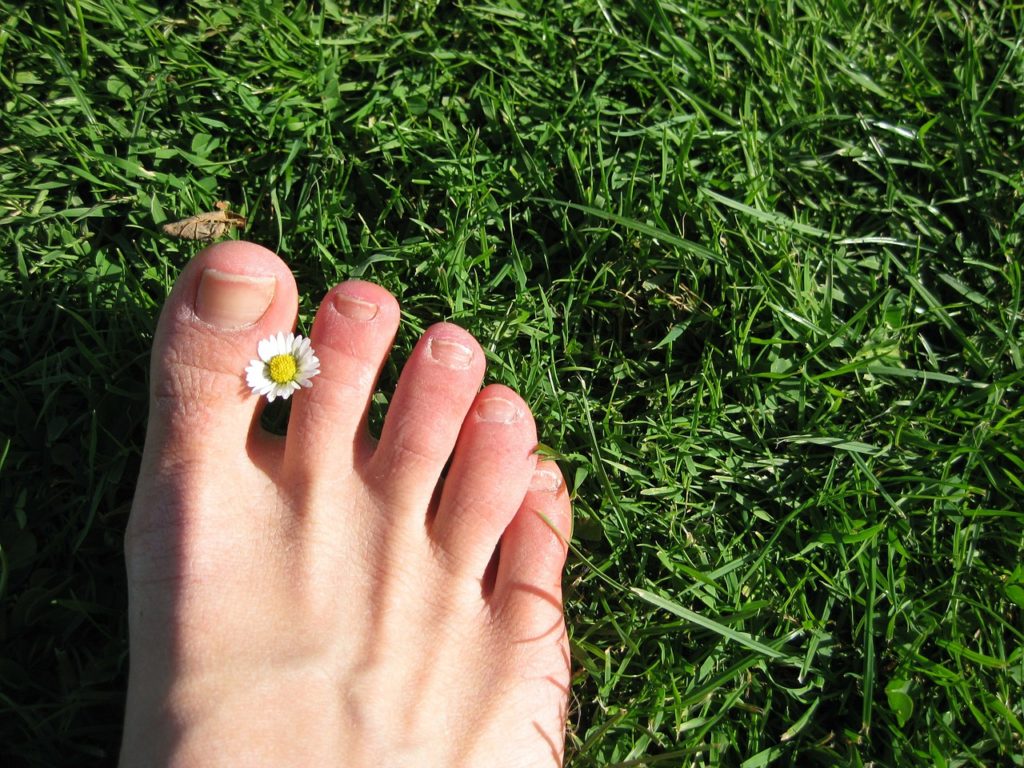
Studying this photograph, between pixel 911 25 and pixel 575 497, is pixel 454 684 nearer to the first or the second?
pixel 575 497

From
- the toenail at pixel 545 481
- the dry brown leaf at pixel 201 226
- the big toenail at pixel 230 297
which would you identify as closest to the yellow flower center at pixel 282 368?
the big toenail at pixel 230 297

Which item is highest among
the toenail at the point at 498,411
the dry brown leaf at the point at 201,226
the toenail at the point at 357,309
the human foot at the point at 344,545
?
Result: the toenail at the point at 357,309

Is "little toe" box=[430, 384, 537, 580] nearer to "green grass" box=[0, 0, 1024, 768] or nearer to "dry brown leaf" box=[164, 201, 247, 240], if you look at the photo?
"green grass" box=[0, 0, 1024, 768]

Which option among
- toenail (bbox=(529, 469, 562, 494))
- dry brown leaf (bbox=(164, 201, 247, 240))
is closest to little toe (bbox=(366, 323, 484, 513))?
toenail (bbox=(529, 469, 562, 494))

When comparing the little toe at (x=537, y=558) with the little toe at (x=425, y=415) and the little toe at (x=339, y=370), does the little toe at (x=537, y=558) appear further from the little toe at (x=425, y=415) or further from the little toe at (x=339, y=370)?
the little toe at (x=339, y=370)

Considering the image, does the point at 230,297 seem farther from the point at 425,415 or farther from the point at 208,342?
the point at 425,415

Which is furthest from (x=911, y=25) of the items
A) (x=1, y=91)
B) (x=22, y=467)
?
(x=22, y=467)

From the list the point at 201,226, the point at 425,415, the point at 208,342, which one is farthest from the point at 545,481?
the point at 201,226
